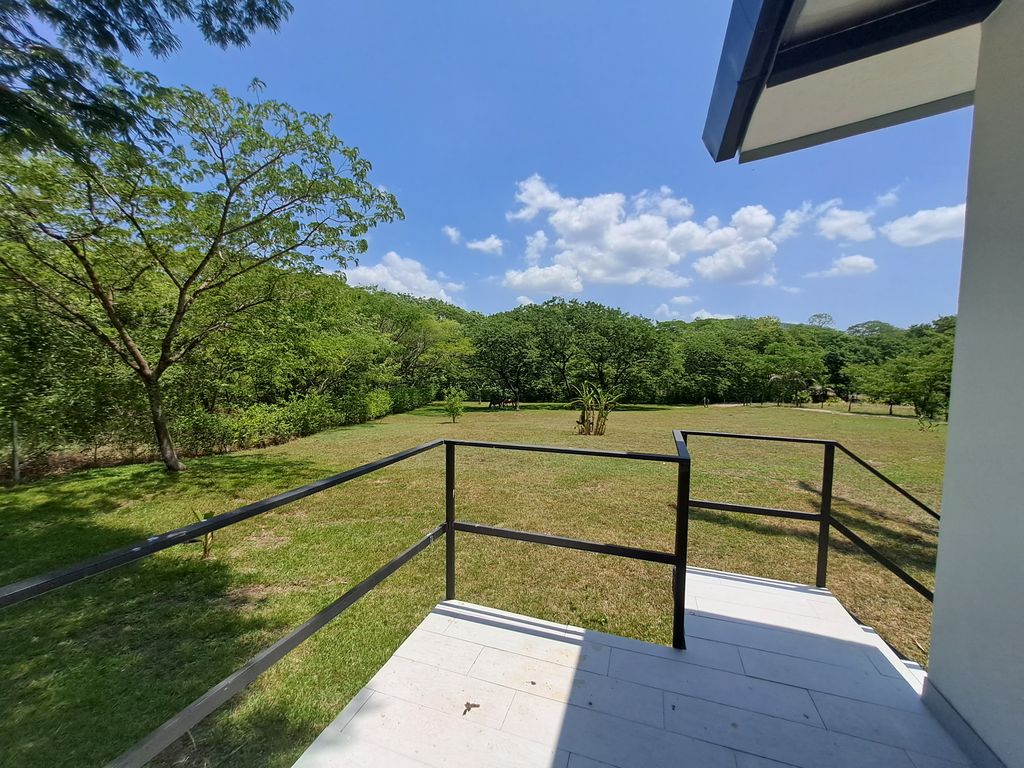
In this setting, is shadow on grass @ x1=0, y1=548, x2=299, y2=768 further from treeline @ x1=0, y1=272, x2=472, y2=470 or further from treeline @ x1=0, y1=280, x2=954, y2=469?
treeline @ x1=0, y1=280, x2=954, y2=469

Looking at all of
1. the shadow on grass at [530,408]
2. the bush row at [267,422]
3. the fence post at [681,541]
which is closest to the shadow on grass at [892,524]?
→ the fence post at [681,541]

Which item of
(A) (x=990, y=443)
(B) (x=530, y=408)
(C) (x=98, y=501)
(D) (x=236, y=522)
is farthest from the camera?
(B) (x=530, y=408)

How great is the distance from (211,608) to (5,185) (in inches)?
195

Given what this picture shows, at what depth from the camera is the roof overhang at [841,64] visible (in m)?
1.24

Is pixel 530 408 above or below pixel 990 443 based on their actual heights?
below

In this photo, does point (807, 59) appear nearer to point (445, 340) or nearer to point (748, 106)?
point (748, 106)

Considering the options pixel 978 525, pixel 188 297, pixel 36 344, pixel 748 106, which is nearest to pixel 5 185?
pixel 188 297

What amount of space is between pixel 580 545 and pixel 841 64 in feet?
7.07

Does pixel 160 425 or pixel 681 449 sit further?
pixel 160 425

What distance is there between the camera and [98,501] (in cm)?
440

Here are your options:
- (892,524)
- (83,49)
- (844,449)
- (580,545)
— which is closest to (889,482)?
(844,449)

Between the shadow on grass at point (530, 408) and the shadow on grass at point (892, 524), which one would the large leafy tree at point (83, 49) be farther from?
the shadow on grass at point (530, 408)

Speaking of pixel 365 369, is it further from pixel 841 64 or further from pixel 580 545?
pixel 841 64

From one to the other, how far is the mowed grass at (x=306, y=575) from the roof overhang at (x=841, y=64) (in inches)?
98.3
